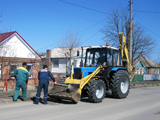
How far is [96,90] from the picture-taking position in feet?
32.3

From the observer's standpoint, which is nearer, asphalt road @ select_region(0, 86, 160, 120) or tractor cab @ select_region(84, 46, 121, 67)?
asphalt road @ select_region(0, 86, 160, 120)

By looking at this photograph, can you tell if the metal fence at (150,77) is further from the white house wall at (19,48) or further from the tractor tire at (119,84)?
the tractor tire at (119,84)

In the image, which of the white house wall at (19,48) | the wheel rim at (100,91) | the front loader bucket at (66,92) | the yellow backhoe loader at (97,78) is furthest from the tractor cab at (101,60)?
the white house wall at (19,48)

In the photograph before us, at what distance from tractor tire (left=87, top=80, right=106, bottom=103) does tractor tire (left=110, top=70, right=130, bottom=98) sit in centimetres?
122

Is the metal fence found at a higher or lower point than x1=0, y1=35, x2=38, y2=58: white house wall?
lower

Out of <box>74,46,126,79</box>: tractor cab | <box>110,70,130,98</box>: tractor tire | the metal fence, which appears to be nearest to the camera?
<box>74,46,126,79</box>: tractor cab

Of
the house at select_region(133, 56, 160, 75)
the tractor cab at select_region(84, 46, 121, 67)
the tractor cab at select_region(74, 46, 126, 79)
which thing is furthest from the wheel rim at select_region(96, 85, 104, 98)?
the house at select_region(133, 56, 160, 75)

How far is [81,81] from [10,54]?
12228 millimetres

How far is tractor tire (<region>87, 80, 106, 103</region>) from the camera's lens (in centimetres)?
955

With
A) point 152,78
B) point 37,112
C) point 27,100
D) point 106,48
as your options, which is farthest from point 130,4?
point 152,78

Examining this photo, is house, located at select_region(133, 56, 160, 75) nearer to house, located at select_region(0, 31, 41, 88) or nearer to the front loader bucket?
house, located at select_region(0, 31, 41, 88)

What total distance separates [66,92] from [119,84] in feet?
10.7

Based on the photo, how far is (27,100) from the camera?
10.1 metres

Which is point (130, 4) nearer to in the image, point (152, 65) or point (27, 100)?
point (27, 100)
